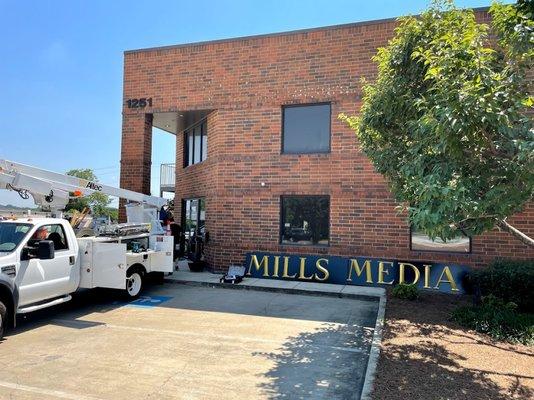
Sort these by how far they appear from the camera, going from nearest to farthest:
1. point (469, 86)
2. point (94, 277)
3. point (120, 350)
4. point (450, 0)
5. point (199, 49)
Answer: point (469, 86) < point (450, 0) < point (120, 350) < point (94, 277) < point (199, 49)

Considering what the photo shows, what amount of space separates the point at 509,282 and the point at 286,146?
6.46m

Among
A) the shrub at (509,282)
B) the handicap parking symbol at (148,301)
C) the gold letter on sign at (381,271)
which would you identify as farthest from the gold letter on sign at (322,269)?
the handicap parking symbol at (148,301)

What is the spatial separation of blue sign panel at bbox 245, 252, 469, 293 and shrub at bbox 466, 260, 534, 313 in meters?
1.10

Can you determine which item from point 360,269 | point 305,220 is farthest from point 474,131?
point 305,220

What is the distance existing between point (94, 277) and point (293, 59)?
783 centimetres

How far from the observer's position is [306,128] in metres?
12.5

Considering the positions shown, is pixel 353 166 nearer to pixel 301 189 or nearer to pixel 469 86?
pixel 301 189

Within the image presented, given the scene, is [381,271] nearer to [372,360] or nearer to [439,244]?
[439,244]

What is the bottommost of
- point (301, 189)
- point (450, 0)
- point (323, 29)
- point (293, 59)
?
point (301, 189)

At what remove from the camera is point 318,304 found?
31.4ft

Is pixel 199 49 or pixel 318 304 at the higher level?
pixel 199 49

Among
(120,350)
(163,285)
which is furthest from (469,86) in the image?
(163,285)

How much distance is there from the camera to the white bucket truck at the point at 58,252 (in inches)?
274

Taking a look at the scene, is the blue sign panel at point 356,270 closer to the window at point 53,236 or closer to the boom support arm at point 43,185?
the boom support arm at point 43,185
